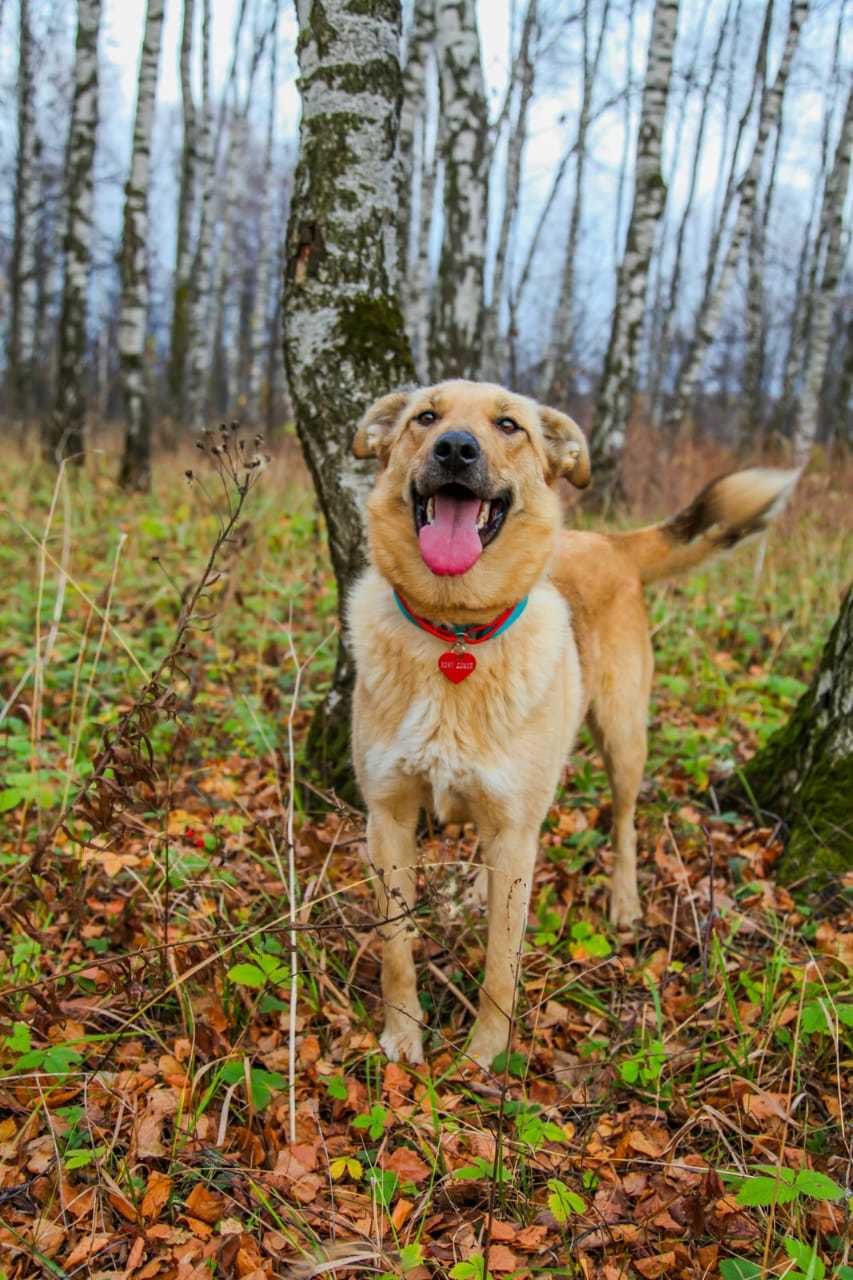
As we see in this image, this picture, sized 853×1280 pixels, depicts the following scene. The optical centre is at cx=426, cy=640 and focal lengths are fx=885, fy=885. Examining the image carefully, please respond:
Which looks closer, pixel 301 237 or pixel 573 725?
pixel 573 725

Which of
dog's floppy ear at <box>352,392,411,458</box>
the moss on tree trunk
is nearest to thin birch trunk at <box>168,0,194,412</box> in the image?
dog's floppy ear at <box>352,392,411,458</box>

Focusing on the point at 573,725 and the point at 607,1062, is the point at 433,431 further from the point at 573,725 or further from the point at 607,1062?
A: the point at 607,1062

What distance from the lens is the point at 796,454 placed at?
11.7 m

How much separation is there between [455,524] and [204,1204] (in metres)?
1.77

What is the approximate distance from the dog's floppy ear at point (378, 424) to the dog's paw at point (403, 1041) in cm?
175

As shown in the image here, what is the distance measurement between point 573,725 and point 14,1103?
1.92 meters

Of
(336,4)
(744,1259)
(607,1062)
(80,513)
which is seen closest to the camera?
(744,1259)

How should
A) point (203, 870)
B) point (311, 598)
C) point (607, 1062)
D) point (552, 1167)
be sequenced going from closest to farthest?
1. point (552, 1167)
2. point (607, 1062)
3. point (203, 870)
4. point (311, 598)

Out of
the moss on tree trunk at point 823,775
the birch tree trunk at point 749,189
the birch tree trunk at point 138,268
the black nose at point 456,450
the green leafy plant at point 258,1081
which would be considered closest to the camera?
the green leafy plant at point 258,1081

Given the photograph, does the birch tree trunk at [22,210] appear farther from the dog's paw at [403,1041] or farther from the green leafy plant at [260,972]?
the dog's paw at [403,1041]

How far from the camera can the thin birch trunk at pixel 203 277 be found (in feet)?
46.7

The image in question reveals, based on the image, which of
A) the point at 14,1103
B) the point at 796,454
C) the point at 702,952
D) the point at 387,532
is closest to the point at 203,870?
the point at 14,1103

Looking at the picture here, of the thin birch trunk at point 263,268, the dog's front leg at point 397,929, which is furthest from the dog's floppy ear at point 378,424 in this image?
the thin birch trunk at point 263,268

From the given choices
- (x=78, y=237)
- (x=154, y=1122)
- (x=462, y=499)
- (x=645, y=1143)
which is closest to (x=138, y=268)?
(x=78, y=237)
